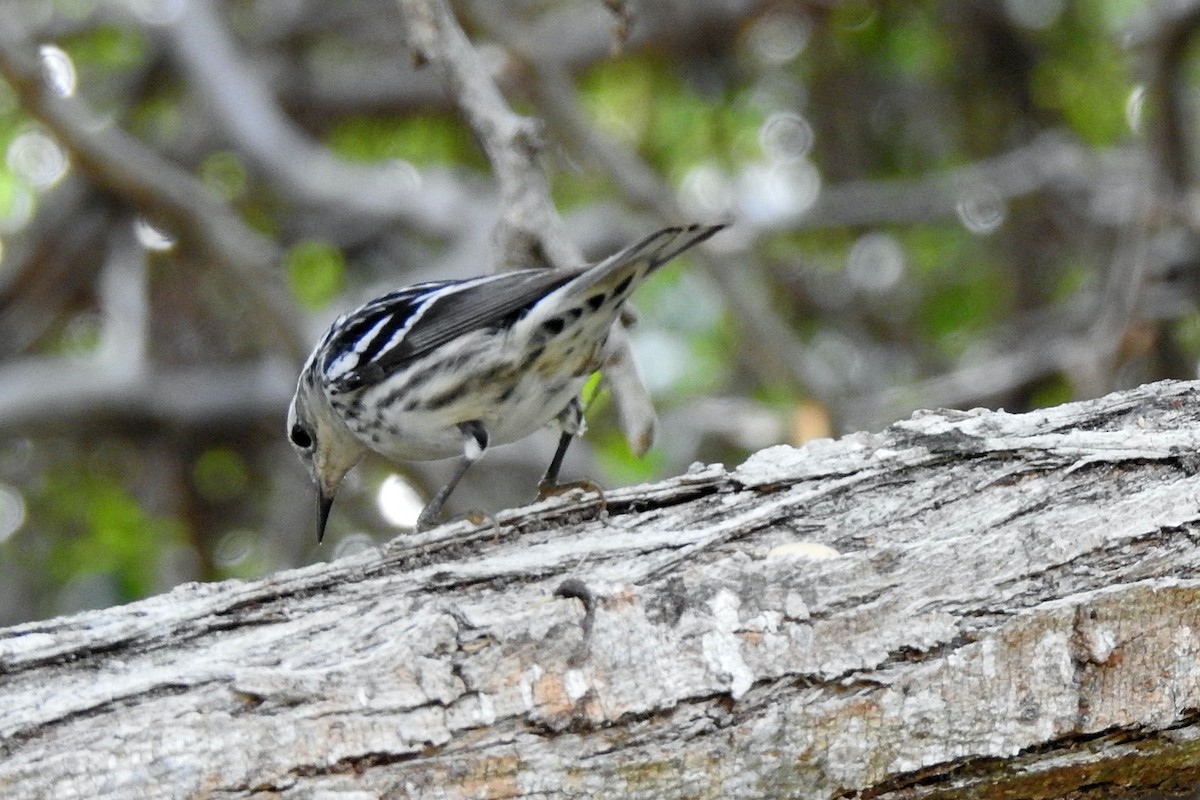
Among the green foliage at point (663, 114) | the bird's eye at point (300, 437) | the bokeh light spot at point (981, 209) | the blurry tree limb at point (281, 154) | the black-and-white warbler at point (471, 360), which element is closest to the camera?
the black-and-white warbler at point (471, 360)

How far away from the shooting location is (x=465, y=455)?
386 centimetres

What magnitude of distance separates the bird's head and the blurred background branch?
1412 millimetres

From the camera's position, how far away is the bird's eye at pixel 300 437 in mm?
4469

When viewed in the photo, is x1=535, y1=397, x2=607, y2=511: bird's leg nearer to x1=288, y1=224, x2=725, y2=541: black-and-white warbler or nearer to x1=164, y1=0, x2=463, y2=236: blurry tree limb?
x1=288, y1=224, x2=725, y2=541: black-and-white warbler

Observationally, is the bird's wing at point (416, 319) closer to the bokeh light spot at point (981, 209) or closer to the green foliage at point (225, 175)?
the bokeh light spot at point (981, 209)

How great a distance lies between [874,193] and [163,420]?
4.08 m

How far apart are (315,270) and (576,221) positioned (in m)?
1.76

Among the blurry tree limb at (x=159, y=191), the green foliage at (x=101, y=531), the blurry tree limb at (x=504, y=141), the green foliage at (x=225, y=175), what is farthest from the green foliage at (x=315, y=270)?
the blurry tree limb at (x=504, y=141)

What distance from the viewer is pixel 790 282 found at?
27.9 ft

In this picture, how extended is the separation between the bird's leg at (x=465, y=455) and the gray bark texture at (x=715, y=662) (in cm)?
94

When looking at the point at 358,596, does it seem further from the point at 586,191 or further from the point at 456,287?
the point at 586,191

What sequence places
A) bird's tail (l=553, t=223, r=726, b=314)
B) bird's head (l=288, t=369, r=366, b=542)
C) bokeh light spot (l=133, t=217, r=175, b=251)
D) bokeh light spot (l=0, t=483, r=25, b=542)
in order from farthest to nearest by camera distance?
bokeh light spot (l=0, t=483, r=25, b=542) < bokeh light spot (l=133, t=217, r=175, b=251) < bird's head (l=288, t=369, r=366, b=542) < bird's tail (l=553, t=223, r=726, b=314)

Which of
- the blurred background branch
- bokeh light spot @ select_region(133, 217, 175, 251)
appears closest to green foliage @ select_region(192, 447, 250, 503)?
the blurred background branch

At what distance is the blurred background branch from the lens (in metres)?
6.35
